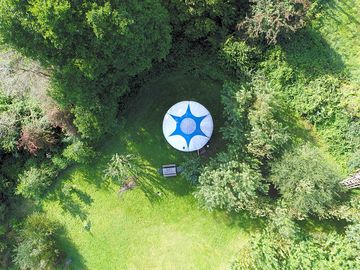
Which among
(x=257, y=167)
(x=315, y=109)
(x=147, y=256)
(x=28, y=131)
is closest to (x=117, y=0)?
(x=28, y=131)

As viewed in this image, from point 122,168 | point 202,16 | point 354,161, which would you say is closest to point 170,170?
point 122,168

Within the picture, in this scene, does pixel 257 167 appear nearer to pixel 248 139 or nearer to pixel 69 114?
pixel 248 139

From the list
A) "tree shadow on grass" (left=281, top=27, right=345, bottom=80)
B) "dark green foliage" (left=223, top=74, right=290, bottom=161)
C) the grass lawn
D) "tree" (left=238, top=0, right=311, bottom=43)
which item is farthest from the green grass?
the grass lawn

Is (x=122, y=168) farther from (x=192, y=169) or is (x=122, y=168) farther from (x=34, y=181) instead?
(x=34, y=181)

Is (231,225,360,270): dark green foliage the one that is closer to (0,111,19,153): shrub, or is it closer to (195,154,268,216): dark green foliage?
(195,154,268,216): dark green foliage

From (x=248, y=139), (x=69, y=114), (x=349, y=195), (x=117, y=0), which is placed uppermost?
(x=117, y=0)
